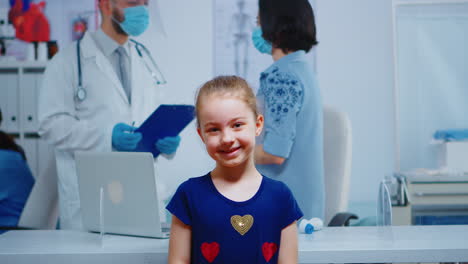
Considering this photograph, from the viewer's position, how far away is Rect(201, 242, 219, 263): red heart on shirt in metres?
1.21

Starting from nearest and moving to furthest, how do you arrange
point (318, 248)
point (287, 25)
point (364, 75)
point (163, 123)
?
point (318, 248) < point (163, 123) < point (287, 25) < point (364, 75)

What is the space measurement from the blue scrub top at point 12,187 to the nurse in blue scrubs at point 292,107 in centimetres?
121

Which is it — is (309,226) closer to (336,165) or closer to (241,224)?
(241,224)

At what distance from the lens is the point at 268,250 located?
1224 mm

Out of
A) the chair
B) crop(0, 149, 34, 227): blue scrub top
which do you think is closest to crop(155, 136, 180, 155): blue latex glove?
the chair

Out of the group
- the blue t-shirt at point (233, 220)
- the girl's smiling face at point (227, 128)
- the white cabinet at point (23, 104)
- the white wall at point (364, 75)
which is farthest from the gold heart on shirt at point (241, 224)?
the white cabinet at point (23, 104)

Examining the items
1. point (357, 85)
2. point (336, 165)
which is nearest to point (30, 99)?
point (357, 85)

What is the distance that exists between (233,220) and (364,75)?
2400 mm

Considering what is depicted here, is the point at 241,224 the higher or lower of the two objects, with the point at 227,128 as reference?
lower

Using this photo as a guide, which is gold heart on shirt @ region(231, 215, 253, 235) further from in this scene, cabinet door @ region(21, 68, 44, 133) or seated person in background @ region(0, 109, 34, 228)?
cabinet door @ region(21, 68, 44, 133)

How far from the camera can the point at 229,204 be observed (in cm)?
121

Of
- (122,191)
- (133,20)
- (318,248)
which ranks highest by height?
(133,20)

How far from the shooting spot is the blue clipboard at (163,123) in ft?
5.64

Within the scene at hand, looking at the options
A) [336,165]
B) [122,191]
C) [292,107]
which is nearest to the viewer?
[122,191]
